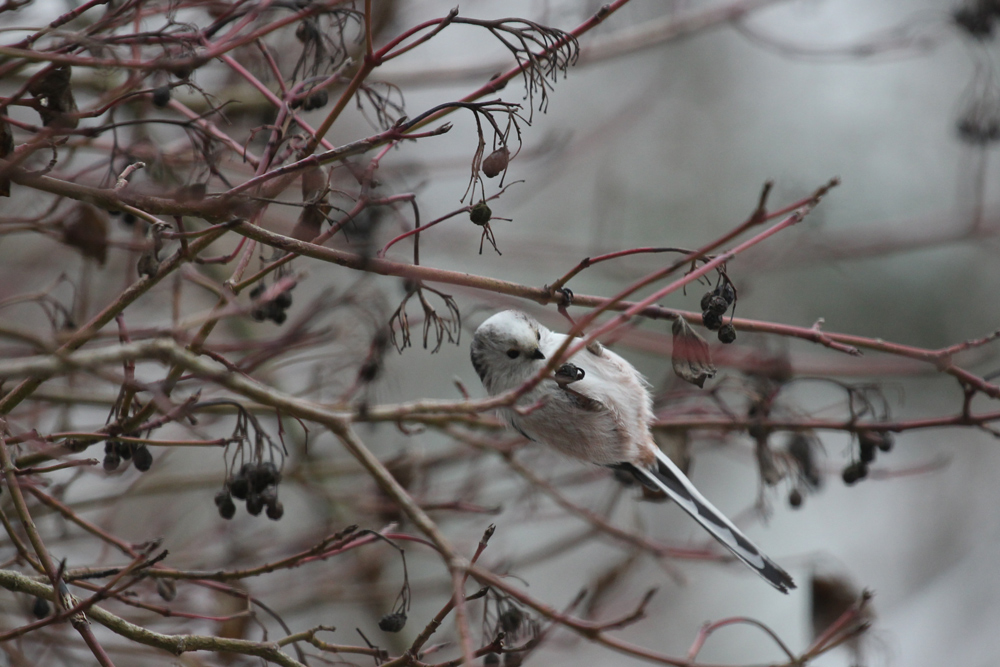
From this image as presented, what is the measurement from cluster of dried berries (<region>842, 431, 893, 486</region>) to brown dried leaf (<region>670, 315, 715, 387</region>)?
80 centimetres

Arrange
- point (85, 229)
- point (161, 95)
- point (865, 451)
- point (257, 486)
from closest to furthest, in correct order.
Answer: point (161, 95) < point (85, 229) < point (257, 486) < point (865, 451)

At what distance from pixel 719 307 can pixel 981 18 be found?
2476 millimetres

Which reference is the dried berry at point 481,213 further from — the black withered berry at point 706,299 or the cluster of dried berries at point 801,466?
the cluster of dried berries at point 801,466

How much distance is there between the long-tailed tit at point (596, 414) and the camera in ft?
9.20

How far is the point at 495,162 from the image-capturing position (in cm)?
181

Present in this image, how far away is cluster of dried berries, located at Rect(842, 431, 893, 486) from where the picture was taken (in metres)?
2.54

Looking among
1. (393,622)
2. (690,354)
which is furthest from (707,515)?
(393,622)

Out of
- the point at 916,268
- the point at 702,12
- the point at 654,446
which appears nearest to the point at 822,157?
the point at 916,268

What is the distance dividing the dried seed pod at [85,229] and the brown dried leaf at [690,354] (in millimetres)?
1349

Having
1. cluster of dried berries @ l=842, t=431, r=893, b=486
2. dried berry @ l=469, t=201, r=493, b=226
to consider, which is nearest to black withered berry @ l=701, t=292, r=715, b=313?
dried berry @ l=469, t=201, r=493, b=226

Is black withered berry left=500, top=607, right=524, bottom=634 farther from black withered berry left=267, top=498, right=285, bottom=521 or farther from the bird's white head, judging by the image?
the bird's white head

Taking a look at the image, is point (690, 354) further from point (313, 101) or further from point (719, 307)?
point (313, 101)

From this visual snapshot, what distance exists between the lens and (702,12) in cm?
418

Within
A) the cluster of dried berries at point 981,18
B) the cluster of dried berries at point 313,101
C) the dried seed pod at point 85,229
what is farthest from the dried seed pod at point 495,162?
the cluster of dried berries at point 981,18
